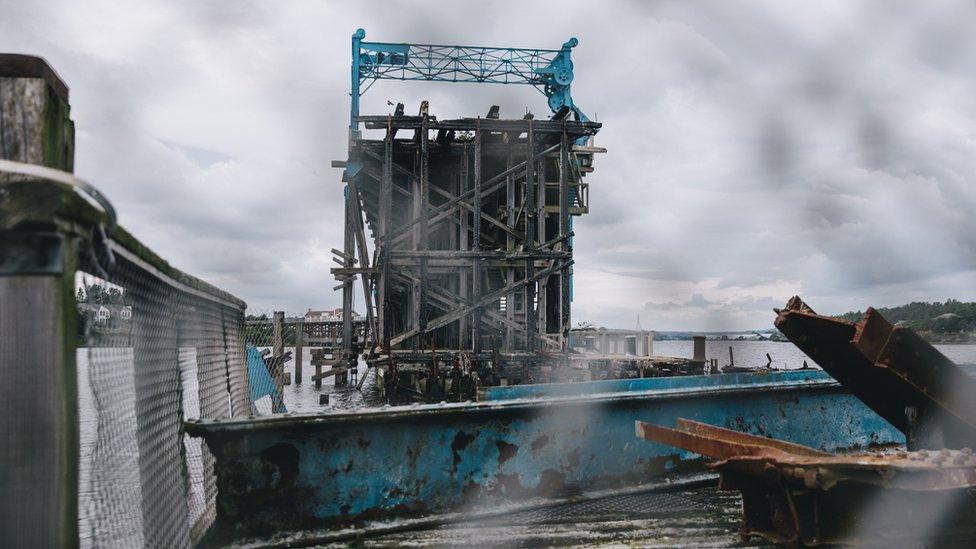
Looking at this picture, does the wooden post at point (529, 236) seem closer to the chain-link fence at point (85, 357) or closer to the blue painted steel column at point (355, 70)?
the blue painted steel column at point (355, 70)

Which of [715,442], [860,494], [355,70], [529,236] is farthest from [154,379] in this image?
[355,70]

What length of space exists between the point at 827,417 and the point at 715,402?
66.9 inches

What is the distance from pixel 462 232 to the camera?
1669cm

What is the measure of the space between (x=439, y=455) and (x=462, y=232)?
12.2m

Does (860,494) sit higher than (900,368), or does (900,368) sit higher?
(900,368)

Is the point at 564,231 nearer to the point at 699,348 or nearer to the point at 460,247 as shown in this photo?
the point at 460,247

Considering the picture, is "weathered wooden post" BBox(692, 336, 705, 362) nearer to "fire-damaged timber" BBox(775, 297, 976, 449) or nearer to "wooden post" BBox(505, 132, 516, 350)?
"wooden post" BBox(505, 132, 516, 350)

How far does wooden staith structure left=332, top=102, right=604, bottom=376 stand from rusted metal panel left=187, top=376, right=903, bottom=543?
31.4 feet

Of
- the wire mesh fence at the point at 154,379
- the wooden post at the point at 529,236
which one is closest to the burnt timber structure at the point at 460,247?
the wooden post at the point at 529,236

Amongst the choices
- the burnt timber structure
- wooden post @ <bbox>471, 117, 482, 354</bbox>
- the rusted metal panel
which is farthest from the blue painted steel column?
the rusted metal panel

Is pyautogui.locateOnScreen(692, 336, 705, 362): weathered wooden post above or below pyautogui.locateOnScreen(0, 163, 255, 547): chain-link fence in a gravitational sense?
below

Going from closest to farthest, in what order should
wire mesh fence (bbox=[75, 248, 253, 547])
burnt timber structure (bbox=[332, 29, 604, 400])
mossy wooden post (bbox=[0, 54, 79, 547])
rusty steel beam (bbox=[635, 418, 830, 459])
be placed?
mossy wooden post (bbox=[0, 54, 79, 547]) < wire mesh fence (bbox=[75, 248, 253, 547]) < rusty steel beam (bbox=[635, 418, 830, 459]) < burnt timber structure (bbox=[332, 29, 604, 400])

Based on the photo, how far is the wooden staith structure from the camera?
1564cm

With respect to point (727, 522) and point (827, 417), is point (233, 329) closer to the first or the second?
A: point (727, 522)
